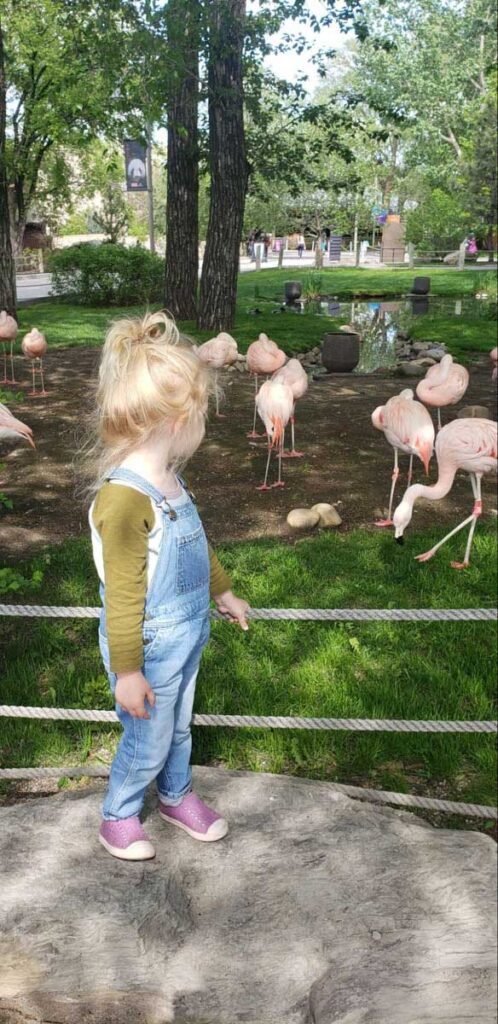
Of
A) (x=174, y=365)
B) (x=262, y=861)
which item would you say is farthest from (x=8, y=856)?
(x=174, y=365)

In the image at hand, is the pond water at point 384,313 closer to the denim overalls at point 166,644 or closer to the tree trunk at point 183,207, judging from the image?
the tree trunk at point 183,207

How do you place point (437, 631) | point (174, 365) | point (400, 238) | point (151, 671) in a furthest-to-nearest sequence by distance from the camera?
point (400, 238), point (437, 631), point (151, 671), point (174, 365)

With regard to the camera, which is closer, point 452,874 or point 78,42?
point 452,874

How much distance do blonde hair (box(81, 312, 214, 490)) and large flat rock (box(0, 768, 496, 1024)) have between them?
1326mm

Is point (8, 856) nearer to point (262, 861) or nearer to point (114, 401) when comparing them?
point (262, 861)

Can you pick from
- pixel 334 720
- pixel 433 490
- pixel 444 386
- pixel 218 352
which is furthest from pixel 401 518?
pixel 218 352

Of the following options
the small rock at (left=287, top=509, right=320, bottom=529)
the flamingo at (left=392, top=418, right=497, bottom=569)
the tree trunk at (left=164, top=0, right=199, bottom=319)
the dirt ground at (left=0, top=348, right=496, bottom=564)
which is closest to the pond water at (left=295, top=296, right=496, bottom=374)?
the tree trunk at (left=164, top=0, right=199, bottom=319)

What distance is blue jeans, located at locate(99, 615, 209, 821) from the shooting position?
254cm

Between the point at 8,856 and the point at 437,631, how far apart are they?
2.96 meters

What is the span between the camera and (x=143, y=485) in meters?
2.42

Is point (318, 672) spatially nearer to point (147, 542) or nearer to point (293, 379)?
point (147, 542)

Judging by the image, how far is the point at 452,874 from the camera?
2713 millimetres

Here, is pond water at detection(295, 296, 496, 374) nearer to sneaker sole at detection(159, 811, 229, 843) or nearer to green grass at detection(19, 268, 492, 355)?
green grass at detection(19, 268, 492, 355)

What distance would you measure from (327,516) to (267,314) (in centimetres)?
1412
